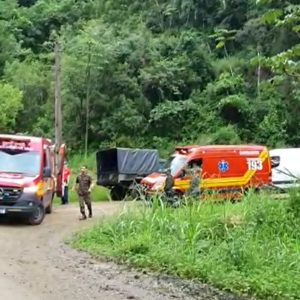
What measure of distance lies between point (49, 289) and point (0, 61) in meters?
45.2

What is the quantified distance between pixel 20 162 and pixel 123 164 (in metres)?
10.5

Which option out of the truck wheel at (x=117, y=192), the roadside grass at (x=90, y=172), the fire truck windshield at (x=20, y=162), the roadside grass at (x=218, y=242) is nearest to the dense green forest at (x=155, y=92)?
the roadside grass at (x=90, y=172)

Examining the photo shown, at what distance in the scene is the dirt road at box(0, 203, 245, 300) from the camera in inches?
311

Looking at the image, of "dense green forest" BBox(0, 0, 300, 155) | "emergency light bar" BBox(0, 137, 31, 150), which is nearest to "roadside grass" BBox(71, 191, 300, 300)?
"emergency light bar" BBox(0, 137, 31, 150)

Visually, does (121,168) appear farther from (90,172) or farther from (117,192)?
(90,172)

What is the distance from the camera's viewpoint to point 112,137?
41.0 m

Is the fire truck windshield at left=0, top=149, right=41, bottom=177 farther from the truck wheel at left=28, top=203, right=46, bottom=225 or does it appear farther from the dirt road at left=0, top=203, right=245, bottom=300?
the dirt road at left=0, top=203, right=245, bottom=300

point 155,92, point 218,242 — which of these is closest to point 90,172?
point 155,92

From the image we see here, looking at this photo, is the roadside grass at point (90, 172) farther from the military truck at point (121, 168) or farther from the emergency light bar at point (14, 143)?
the emergency light bar at point (14, 143)

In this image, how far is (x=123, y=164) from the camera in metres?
26.8

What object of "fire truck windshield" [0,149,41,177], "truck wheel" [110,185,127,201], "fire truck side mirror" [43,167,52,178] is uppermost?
"fire truck windshield" [0,149,41,177]

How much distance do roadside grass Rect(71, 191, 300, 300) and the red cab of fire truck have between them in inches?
105

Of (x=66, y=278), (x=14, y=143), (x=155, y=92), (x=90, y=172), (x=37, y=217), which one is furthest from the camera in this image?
(x=155, y=92)

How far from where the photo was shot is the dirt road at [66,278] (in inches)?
311
